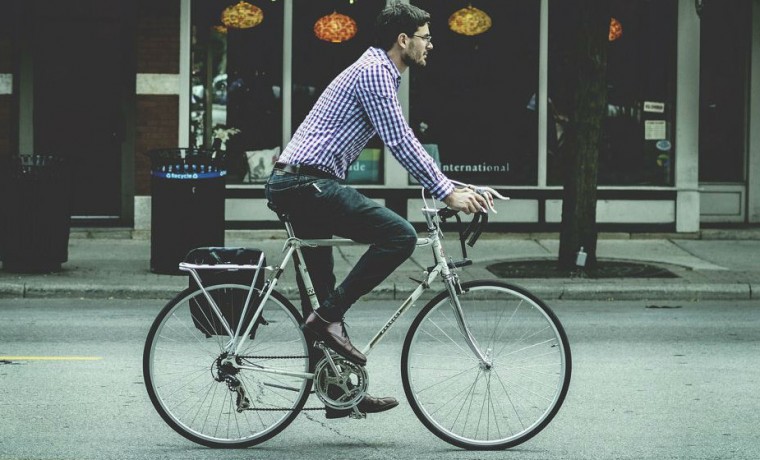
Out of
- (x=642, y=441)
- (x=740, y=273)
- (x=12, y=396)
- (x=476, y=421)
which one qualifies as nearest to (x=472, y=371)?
(x=476, y=421)

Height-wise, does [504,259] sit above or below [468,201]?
below

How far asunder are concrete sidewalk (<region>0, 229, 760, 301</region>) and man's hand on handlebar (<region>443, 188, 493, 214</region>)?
234 inches

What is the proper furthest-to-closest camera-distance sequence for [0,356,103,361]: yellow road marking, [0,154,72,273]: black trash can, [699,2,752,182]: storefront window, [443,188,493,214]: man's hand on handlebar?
[699,2,752,182]: storefront window → [0,154,72,273]: black trash can → [0,356,103,361]: yellow road marking → [443,188,493,214]: man's hand on handlebar

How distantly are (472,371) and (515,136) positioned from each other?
32.4ft

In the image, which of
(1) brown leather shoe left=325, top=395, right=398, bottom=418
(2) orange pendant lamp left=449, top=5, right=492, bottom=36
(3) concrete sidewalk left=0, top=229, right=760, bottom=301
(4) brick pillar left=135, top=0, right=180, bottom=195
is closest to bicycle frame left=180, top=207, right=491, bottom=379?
(1) brown leather shoe left=325, top=395, right=398, bottom=418

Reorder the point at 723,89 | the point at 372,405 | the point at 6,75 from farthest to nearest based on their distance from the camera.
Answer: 1. the point at 723,89
2. the point at 6,75
3. the point at 372,405

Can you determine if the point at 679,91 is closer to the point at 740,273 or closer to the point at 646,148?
the point at 646,148

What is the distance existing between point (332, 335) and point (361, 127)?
0.93 meters

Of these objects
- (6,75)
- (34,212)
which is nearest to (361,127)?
(34,212)

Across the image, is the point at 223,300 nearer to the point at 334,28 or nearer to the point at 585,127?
the point at 585,127

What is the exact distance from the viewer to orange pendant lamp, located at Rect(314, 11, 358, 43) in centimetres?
1520

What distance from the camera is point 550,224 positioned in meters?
15.5

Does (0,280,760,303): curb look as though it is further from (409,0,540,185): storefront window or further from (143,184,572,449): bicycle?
(143,184,572,449): bicycle

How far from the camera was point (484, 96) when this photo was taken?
1548 centimetres
